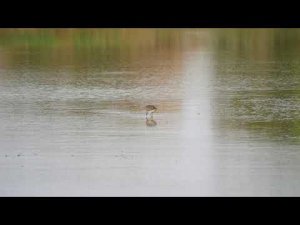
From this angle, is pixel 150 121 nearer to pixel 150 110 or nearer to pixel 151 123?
pixel 151 123

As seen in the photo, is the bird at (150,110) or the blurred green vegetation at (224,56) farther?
the blurred green vegetation at (224,56)

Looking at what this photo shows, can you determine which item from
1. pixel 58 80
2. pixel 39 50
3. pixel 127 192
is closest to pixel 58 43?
pixel 39 50

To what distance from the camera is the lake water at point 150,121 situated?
5.00 m

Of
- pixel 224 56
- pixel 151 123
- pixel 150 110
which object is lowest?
pixel 151 123

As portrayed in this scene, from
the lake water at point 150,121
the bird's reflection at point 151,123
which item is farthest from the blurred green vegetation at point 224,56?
the bird's reflection at point 151,123

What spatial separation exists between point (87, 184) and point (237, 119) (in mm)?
1865

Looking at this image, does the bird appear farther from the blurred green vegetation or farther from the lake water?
the blurred green vegetation

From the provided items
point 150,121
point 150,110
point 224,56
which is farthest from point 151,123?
point 224,56

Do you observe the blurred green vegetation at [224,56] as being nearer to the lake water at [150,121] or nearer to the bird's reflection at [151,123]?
the lake water at [150,121]

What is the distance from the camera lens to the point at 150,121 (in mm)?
6367

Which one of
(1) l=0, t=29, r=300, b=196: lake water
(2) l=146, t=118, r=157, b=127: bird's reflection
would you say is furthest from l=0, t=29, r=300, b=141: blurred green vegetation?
(2) l=146, t=118, r=157, b=127: bird's reflection

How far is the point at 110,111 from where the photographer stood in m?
6.70

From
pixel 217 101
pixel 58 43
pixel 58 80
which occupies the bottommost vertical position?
pixel 217 101

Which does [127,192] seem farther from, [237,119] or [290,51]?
[290,51]
